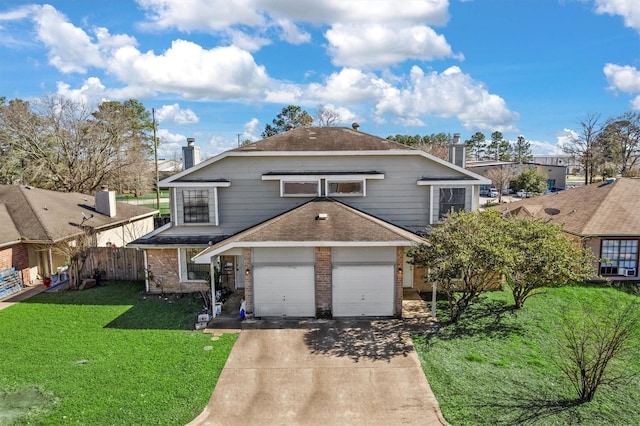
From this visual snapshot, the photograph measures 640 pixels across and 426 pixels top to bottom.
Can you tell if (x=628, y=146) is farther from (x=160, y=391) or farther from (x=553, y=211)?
(x=160, y=391)

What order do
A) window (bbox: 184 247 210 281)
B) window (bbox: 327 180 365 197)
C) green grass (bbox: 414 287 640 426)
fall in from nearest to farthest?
green grass (bbox: 414 287 640 426)
window (bbox: 184 247 210 281)
window (bbox: 327 180 365 197)

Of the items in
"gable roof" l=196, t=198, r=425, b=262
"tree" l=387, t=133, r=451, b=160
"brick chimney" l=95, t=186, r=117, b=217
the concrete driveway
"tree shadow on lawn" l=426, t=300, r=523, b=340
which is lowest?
the concrete driveway

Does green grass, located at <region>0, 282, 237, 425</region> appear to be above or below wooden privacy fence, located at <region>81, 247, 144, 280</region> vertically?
below

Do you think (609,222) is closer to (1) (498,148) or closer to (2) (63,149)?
(2) (63,149)

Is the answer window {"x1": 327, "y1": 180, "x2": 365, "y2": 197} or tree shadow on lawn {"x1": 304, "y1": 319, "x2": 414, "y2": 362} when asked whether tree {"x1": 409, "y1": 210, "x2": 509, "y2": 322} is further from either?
window {"x1": 327, "y1": 180, "x2": 365, "y2": 197}

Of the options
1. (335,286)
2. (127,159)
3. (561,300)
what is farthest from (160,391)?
(127,159)

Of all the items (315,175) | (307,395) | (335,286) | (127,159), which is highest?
(127,159)

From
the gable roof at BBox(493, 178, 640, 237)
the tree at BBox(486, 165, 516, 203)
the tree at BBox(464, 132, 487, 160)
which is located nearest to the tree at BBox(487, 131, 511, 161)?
the tree at BBox(464, 132, 487, 160)
